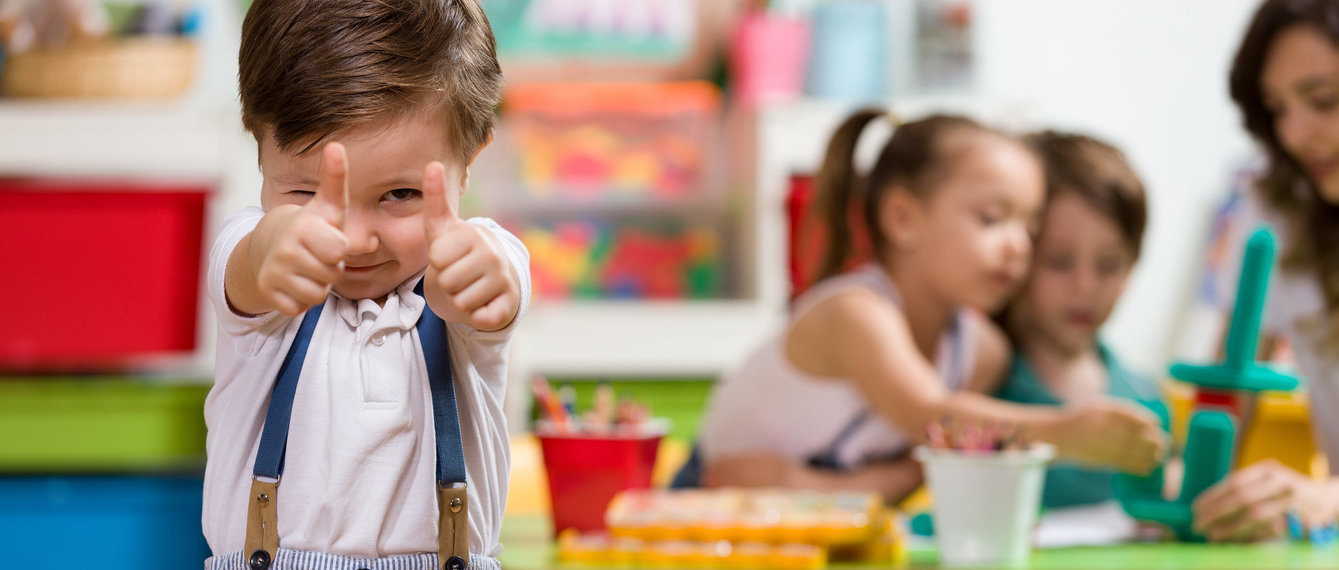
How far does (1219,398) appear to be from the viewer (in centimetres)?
85

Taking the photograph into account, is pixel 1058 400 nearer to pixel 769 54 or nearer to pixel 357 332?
pixel 357 332

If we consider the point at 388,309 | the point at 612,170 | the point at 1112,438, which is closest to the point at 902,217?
the point at 1112,438

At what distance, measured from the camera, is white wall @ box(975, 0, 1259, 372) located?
8.59 feet

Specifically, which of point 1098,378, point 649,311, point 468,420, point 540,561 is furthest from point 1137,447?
point 649,311

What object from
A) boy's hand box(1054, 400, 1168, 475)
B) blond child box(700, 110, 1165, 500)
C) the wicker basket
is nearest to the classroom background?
the wicker basket

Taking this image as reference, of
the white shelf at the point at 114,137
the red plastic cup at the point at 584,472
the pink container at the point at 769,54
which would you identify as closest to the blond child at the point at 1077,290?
the red plastic cup at the point at 584,472

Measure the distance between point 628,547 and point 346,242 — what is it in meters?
0.41

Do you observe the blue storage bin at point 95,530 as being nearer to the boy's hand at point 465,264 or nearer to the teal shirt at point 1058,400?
the teal shirt at point 1058,400

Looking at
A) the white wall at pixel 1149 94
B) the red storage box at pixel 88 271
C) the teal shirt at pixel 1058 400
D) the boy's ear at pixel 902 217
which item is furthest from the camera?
the white wall at pixel 1149 94

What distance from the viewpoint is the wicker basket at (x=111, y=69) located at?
2.26 m

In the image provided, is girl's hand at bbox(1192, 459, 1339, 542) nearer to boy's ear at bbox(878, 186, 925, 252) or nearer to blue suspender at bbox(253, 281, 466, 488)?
boy's ear at bbox(878, 186, 925, 252)

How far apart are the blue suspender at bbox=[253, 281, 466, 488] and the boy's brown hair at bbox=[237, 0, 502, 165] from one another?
0.07 m

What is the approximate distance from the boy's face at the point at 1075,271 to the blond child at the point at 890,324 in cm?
2

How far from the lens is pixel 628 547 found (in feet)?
2.40
